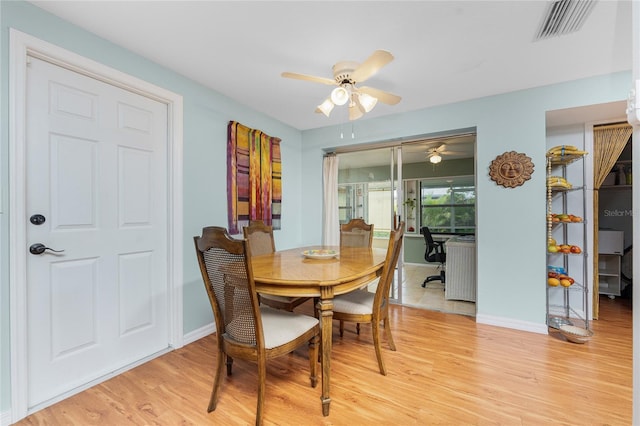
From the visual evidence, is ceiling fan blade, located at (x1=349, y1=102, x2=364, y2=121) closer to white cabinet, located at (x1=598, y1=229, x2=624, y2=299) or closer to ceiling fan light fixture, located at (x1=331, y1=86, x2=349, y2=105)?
ceiling fan light fixture, located at (x1=331, y1=86, x2=349, y2=105)

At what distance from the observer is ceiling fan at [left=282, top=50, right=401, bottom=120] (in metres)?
1.70

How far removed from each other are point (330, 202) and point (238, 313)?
2.60m

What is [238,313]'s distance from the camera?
144 centimetres

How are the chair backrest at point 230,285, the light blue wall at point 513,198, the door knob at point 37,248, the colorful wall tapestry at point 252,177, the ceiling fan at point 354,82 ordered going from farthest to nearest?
the colorful wall tapestry at point 252,177
the light blue wall at point 513,198
the ceiling fan at point 354,82
the door knob at point 37,248
the chair backrest at point 230,285

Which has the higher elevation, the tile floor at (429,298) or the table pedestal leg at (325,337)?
the table pedestal leg at (325,337)

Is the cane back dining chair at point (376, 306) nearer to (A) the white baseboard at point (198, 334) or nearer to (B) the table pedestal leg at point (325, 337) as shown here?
(B) the table pedestal leg at point (325, 337)

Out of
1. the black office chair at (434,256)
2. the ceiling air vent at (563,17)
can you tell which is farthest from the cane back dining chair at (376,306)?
the black office chair at (434,256)

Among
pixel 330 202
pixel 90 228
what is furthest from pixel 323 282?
pixel 330 202

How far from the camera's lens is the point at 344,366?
6.61 ft

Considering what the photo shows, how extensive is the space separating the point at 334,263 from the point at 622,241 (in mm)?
3843

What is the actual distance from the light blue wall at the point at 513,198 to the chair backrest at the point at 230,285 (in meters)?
2.51

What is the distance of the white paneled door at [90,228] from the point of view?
5.28 feet

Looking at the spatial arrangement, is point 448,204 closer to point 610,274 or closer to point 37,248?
point 610,274

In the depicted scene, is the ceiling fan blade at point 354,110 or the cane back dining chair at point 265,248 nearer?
the ceiling fan blade at point 354,110
